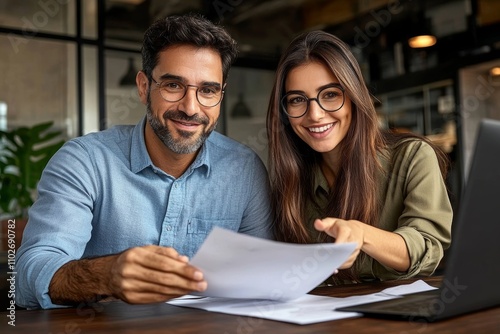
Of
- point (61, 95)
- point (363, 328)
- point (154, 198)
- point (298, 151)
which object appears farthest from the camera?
point (61, 95)

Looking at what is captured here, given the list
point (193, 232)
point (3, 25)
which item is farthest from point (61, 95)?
point (193, 232)

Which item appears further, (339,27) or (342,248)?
(339,27)

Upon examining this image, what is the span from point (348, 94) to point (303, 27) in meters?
4.95

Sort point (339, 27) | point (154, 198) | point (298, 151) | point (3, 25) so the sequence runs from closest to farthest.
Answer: point (154, 198)
point (298, 151)
point (3, 25)
point (339, 27)

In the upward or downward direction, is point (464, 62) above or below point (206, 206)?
above

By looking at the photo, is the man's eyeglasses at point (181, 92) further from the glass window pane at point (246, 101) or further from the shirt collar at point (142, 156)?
the glass window pane at point (246, 101)

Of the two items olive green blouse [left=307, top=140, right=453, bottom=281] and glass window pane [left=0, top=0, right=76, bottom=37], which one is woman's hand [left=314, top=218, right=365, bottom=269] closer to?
olive green blouse [left=307, top=140, right=453, bottom=281]

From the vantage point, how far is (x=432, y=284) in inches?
55.3

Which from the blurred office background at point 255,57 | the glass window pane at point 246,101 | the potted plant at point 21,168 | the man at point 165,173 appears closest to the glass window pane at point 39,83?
the blurred office background at point 255,57

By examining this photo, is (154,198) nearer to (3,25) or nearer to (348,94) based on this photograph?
(348,94)

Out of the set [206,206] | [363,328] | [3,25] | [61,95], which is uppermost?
[3,25]

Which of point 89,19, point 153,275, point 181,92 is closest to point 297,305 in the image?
point 153,275

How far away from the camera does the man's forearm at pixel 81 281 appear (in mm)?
1214

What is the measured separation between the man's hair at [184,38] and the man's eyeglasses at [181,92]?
0.36 feet
